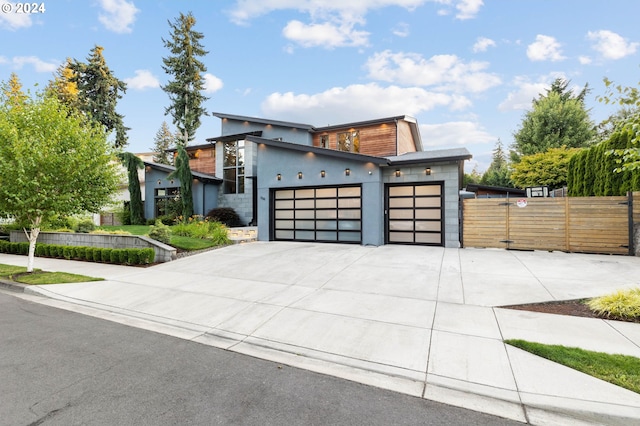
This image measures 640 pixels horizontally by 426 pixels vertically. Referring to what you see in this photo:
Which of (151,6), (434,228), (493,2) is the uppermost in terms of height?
(151,6)

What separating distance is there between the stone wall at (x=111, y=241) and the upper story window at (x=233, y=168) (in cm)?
910

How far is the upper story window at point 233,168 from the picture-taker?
64.6 ft

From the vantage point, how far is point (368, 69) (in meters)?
20.3

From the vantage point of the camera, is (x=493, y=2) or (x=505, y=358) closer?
(x=505, y=358)

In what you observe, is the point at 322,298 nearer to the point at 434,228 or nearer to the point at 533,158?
the point at 434,228

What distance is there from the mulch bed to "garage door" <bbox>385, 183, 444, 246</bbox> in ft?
20.5

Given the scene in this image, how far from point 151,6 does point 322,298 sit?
16532 millimetres

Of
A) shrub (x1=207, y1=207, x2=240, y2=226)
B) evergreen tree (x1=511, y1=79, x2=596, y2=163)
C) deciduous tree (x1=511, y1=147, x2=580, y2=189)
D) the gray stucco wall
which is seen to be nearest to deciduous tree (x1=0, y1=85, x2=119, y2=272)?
the gray stucco wall

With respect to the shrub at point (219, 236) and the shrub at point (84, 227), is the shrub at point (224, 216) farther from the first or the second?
the shrub at point (84, 227)

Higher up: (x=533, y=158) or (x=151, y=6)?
(x=151, y=6)

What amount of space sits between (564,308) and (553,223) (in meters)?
6.49

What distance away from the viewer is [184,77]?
29125 millimetres

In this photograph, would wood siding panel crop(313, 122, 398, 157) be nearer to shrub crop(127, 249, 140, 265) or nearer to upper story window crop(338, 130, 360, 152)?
upper story window crop(338, 130, 360, 152)

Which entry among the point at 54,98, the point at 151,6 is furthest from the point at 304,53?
the point at 54,98
